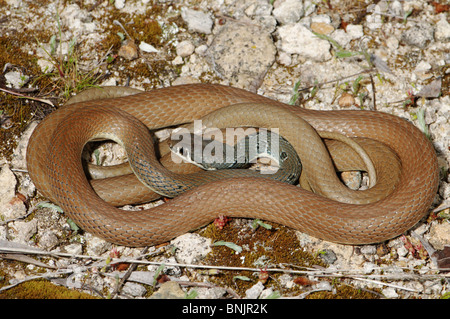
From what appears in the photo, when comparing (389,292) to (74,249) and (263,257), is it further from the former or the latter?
(74,249)

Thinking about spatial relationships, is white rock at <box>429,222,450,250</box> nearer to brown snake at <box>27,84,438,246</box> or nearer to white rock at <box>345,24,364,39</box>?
brown snake at <box>27,84,438,246</box>

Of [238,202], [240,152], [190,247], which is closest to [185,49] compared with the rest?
[240,152]

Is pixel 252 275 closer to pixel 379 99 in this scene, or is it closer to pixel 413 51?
pixel 379 99

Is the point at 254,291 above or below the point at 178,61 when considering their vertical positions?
below

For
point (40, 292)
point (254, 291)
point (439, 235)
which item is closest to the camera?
point (40, 292)

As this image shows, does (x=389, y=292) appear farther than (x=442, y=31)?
No

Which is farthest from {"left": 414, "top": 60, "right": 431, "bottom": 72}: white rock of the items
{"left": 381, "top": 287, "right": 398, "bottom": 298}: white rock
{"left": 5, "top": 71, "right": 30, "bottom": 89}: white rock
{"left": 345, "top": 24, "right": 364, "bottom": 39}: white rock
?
→ {"left": 5, "top": 71, "right": 30, "bottom": 89}: white rock
